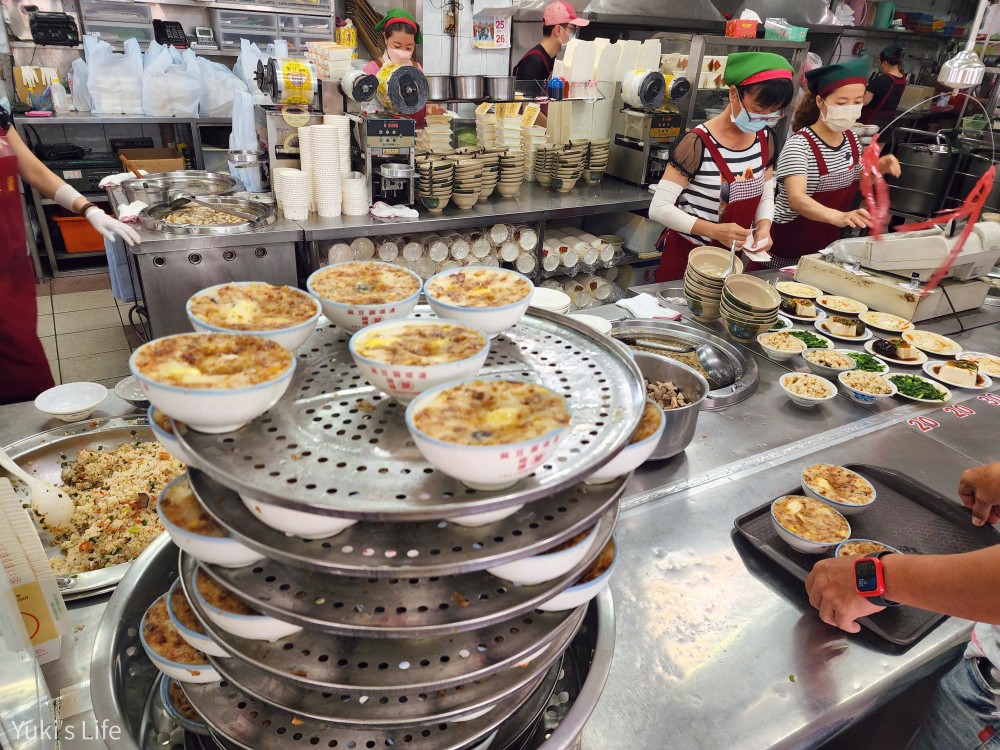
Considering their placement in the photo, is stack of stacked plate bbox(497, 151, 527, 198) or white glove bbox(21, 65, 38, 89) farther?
white glove bbox(21, 65, 38, 89)

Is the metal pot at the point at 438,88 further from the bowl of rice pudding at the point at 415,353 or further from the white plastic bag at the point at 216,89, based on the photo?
the bowl of rice pudding at the point at 415,353

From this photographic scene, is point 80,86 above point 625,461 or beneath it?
above

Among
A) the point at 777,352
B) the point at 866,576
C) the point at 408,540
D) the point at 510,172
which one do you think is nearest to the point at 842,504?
the point at 866,576

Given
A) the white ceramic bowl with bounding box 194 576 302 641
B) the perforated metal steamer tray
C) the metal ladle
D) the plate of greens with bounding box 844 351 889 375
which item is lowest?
the plate of greens with bounding box 844 351 889 375

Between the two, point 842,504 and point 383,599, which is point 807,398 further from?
point 383,599

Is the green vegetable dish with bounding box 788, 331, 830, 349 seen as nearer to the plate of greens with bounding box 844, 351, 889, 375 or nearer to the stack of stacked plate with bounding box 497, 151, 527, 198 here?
the plate of greens with bounding box 844, 351, 889, 375

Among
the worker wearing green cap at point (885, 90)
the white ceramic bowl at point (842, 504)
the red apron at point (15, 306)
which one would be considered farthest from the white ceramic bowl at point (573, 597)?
the worker wearing green cap at point (885, 90)

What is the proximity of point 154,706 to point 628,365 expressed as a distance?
3.61 ft

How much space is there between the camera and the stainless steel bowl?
1857 millimetres

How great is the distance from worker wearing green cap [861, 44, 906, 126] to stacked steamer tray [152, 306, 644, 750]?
8.64 m

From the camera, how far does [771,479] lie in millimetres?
1943

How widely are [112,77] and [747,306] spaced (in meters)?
6.34

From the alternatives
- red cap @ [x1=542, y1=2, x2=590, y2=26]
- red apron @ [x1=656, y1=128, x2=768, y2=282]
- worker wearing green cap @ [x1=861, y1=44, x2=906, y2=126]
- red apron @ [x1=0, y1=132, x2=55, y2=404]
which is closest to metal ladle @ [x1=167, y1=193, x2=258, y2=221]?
red apron @ [x1=0, y1=132, x2=55, y2=404]

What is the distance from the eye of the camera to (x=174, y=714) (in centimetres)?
117
